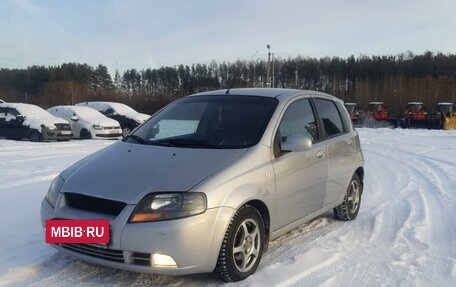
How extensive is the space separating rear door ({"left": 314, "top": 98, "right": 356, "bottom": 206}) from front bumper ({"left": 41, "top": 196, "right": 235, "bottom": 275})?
206cm

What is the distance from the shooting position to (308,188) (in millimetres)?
4750

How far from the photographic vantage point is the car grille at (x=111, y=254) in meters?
3.43

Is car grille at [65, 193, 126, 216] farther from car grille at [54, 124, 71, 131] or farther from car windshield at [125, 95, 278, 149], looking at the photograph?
car grille at [54, 124, 71, 131]

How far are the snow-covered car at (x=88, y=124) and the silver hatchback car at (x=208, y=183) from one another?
13658mm

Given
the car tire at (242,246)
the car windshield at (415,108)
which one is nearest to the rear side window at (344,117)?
the car tire at (242,246)

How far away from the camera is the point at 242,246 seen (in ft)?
12.7

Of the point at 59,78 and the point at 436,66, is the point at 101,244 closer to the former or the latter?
the point at 436,66

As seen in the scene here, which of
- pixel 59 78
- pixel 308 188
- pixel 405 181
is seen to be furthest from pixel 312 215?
pixel 59 78

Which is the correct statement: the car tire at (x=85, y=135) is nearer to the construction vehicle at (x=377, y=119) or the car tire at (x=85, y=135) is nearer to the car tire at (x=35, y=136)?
the car tire at (x=35, y=136)

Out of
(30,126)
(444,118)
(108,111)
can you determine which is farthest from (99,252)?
(444,118)

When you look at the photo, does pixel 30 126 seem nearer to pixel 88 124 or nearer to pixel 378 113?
pixel 88 124

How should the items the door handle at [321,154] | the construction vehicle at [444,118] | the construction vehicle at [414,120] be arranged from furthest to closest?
the construction vehicle at [414,120] < the construction vehicle at [444,118] < the door handle at [321,154]

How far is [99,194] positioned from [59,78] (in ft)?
256

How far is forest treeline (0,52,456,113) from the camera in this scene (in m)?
54.8
